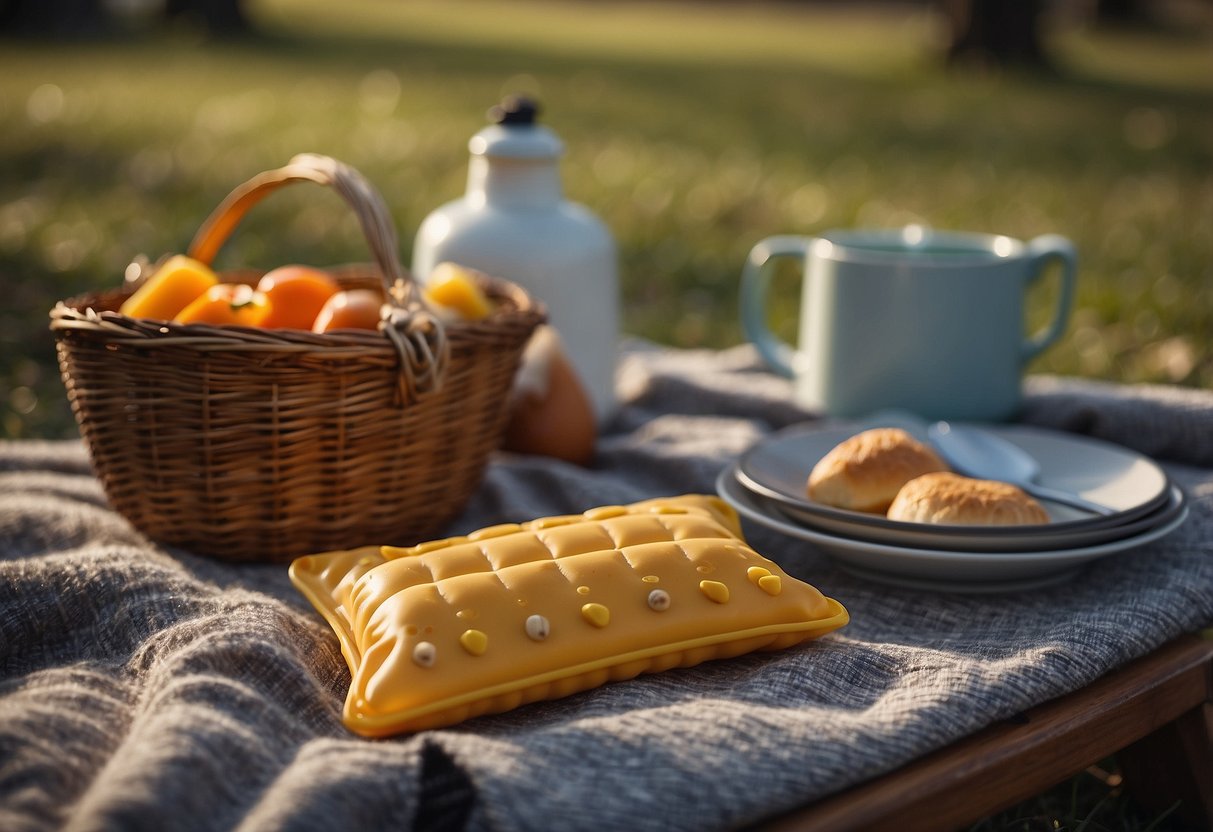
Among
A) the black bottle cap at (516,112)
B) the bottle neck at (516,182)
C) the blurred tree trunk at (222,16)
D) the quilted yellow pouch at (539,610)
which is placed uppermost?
the blurred tree trunk at (222,16)

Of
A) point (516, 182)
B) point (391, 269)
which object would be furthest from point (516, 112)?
point (391, 269)

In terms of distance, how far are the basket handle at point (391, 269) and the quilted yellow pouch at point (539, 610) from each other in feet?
0.68

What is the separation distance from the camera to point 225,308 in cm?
135

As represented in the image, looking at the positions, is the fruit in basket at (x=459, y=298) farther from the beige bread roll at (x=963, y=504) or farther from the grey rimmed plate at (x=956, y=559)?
the beige bread roll at (x=963, y=504)

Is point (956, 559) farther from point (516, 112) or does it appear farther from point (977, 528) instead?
point (516, 112)

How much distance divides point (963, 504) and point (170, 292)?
2.96 feet

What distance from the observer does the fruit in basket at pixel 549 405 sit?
5.65ft

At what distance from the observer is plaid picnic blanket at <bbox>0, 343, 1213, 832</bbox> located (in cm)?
89

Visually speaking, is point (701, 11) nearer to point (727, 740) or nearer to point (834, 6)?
point (834, 6)

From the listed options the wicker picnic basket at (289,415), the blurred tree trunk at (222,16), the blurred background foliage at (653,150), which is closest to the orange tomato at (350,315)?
the wicker picnic basket at (289,415)

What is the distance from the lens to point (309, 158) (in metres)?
1.46

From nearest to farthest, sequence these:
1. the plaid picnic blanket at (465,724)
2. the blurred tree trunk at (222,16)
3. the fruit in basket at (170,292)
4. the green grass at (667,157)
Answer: the plaid picnic blanket at (465,724), the fruit in basket at (170,292), the green grass at (667,157), the blurred tree trunk at (222,16)

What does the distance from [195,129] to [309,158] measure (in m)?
4.10

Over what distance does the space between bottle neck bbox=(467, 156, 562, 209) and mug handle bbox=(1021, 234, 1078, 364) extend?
68 cm
